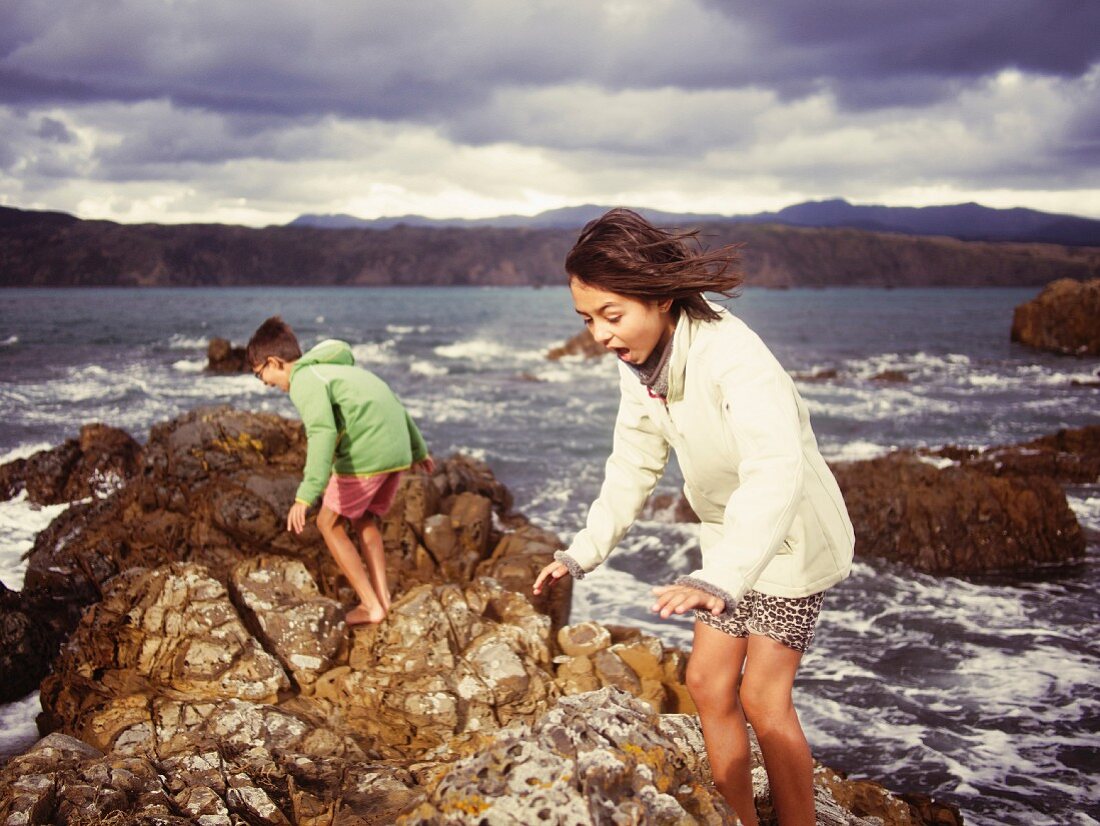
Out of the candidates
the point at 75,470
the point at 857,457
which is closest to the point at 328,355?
the point at 75,470

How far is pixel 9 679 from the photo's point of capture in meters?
4.88

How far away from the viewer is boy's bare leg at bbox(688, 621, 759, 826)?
2.45m

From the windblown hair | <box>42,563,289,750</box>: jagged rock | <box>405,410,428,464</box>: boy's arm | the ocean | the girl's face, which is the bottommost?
the ocean

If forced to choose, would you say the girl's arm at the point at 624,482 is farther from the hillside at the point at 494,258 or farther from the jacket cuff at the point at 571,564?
the hillside at the point at 494,258

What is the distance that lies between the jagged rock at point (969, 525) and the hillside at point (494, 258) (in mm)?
103081

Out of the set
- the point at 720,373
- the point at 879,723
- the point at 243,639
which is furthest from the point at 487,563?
the point at 720,373

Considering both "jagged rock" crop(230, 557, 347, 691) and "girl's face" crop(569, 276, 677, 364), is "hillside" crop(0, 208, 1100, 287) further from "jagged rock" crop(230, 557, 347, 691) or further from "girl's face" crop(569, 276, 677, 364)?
"girl's face" crop(569, 276, 677, 364)

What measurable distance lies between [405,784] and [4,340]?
37561mm

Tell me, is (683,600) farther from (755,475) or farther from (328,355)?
(328,355)

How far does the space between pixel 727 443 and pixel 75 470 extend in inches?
366

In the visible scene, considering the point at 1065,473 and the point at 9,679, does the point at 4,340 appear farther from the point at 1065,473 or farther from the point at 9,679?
the point at 1065,473

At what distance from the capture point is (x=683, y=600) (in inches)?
77.8

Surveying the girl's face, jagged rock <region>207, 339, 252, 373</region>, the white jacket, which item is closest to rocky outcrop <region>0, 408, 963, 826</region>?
the white jacket

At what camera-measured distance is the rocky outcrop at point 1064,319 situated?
Answer: 3253 centimetres
